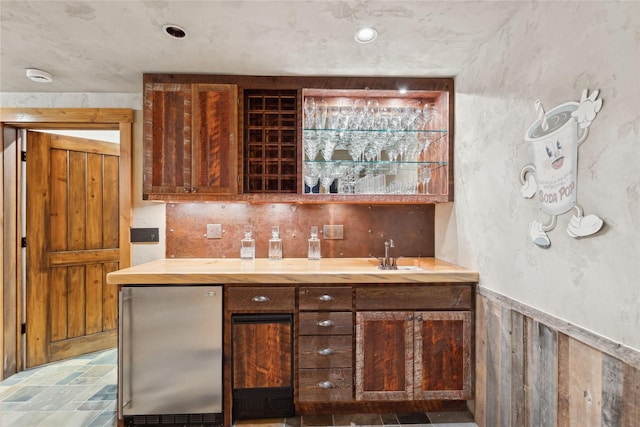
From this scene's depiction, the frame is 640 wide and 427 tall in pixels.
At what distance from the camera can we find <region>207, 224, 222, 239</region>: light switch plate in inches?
97.7

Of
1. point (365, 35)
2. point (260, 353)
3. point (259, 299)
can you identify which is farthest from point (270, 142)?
point (260, 353)

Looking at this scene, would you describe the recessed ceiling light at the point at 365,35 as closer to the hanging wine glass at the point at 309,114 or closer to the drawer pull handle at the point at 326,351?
the hanging wine glass at the point at 309,114

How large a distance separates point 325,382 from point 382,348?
0.40 metres

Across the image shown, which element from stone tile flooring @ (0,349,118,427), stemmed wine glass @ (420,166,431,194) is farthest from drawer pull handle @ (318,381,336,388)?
stemmed wine glass @ (420,166,431,194)

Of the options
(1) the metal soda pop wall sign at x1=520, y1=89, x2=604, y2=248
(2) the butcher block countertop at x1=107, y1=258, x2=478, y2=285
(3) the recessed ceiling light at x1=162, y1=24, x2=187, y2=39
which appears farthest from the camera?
(2) the butcher block countertop at x1=107, y1=258, x2=478, y2=285

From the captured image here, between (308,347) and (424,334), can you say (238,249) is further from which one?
(424,334)

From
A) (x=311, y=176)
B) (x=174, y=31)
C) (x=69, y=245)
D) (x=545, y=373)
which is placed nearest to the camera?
(x=545, y=373)

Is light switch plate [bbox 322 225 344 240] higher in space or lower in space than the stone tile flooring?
higher

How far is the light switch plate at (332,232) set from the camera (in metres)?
2.53

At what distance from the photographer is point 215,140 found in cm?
215

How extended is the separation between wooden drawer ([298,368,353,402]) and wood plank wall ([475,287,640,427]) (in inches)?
30.8

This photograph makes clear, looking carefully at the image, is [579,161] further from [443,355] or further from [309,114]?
[309,114]

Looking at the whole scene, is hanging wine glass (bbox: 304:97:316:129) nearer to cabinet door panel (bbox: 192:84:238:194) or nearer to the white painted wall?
cabinet door panel (bbox: 192:84:238:194)

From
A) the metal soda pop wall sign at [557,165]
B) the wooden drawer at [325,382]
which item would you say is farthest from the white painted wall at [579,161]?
the wooden drawer at [325,382]
